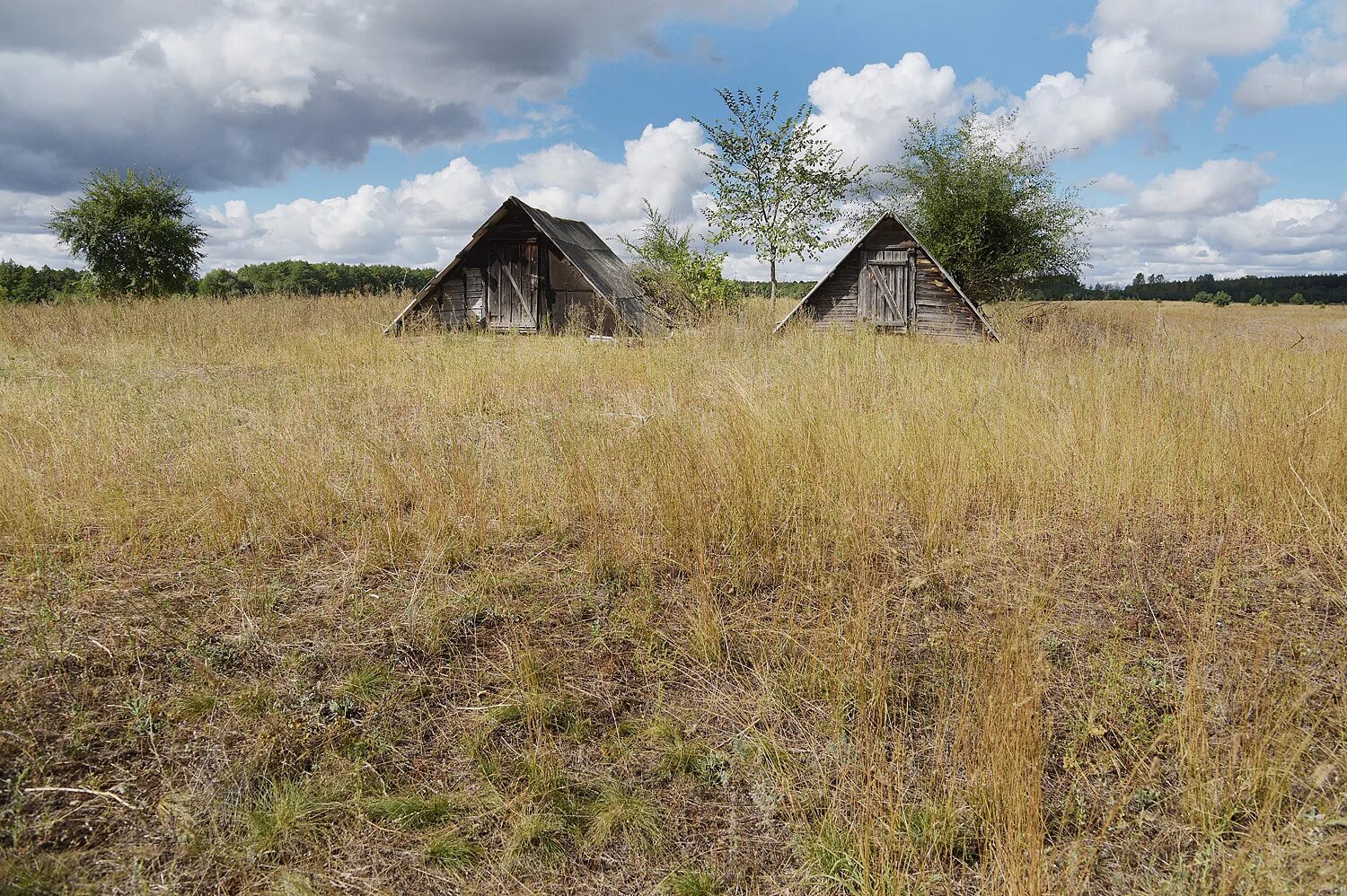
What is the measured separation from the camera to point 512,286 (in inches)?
636

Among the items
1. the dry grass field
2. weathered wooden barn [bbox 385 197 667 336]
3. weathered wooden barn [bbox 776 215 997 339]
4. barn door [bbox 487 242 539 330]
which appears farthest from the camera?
barn door [bbox 487 242 539 330]

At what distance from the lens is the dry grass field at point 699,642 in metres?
2.39

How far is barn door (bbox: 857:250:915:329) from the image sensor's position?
597 inches

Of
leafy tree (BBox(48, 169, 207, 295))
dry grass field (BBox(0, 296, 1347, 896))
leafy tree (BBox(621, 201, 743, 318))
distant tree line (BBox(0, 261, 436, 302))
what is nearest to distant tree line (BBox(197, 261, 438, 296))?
distant tree line (BBox(0, 261, 436, 302))

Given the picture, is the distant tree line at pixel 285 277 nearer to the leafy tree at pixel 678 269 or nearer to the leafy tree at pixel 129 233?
the leafy tree at pixel 129 233

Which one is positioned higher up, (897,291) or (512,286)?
(512,286)

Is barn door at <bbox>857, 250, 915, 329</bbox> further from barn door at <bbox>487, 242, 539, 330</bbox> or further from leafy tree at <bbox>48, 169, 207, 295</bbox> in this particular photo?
leafy tree at <bbox>48, 169, 207, 295</bbox>

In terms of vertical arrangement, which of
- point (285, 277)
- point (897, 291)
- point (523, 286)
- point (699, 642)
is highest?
point (285, 277)

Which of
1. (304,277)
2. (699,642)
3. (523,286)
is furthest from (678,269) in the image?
(304,277)

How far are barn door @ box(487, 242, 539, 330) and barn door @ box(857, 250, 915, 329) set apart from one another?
278 inches

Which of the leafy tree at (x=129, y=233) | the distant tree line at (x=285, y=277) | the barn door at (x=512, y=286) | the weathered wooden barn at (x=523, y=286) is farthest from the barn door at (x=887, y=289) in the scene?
the distant tree line at (x=285, y=277)

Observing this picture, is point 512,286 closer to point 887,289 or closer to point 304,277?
point 887,289

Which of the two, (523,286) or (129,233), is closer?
(523,286)

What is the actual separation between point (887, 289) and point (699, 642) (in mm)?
13368
